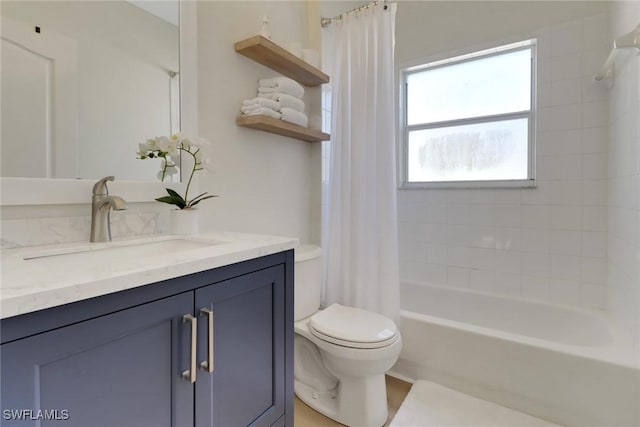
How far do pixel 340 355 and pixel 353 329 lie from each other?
0.43 ft

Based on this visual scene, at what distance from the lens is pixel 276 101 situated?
1.67 meters

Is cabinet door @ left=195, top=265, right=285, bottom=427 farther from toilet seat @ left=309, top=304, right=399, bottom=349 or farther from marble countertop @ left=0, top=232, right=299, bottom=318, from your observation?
toilet seat @ left=309, top=304, right=399, bottom=349

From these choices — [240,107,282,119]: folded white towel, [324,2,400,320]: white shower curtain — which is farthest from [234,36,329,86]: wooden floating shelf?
[240,107,282,119]: folded white towel

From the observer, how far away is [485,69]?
2324 mm

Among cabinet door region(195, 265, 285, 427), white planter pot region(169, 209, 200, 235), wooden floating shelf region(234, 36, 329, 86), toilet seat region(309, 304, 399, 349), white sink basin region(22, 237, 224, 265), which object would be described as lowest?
toilet seat region(309, 304, 399, 349)

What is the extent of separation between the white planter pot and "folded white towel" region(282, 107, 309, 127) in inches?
29.6

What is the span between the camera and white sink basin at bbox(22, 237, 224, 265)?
87 cm

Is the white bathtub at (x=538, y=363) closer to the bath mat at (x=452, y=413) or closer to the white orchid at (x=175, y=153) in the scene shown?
the bath mat at (x=452, y=413)

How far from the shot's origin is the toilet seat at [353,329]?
4.56 ft

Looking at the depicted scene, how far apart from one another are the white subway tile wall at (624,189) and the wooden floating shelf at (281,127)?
151cm

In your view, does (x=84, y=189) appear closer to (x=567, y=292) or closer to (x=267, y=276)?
(x=267, y=276)

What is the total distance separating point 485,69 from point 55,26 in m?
2.50

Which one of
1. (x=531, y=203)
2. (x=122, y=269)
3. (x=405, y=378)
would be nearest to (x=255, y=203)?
(x=122, y=269)

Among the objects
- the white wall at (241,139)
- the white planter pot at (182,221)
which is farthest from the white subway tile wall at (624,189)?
the white planter pot at (182,221)
